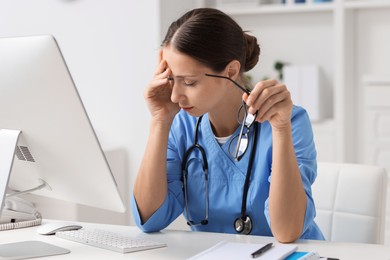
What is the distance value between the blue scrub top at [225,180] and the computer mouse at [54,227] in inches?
6.8

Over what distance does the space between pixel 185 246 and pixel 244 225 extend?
0.24 metres

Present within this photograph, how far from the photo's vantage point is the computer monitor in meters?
1.60

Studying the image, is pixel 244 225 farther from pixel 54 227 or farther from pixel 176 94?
pixel 54 227

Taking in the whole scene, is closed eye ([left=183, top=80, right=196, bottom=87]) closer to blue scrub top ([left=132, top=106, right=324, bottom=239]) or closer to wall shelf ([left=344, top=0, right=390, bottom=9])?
blue scrub top ([left=132, top=106, right=324, bottom=239])

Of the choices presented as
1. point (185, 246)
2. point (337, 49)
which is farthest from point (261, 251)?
point (337, 49)

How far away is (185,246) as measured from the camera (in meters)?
1.82

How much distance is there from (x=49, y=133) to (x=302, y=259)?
0.61 m

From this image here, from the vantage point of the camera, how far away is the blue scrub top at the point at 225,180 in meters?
1.95

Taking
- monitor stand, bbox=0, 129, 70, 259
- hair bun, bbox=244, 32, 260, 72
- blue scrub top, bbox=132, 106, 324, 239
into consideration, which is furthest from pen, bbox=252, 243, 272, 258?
hair bun, bbox=244, 32, 260, 72

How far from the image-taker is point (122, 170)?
3883 millimetres

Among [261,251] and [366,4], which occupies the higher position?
[366,4]

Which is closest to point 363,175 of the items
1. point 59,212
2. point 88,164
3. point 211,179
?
point 211,179

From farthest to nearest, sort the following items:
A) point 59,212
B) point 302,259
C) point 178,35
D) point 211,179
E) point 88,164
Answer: point 59,212 → point 211,179 → point 178,35 → point 88,164 → point 302,259

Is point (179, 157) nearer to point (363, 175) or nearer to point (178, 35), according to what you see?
point (178, 35)
